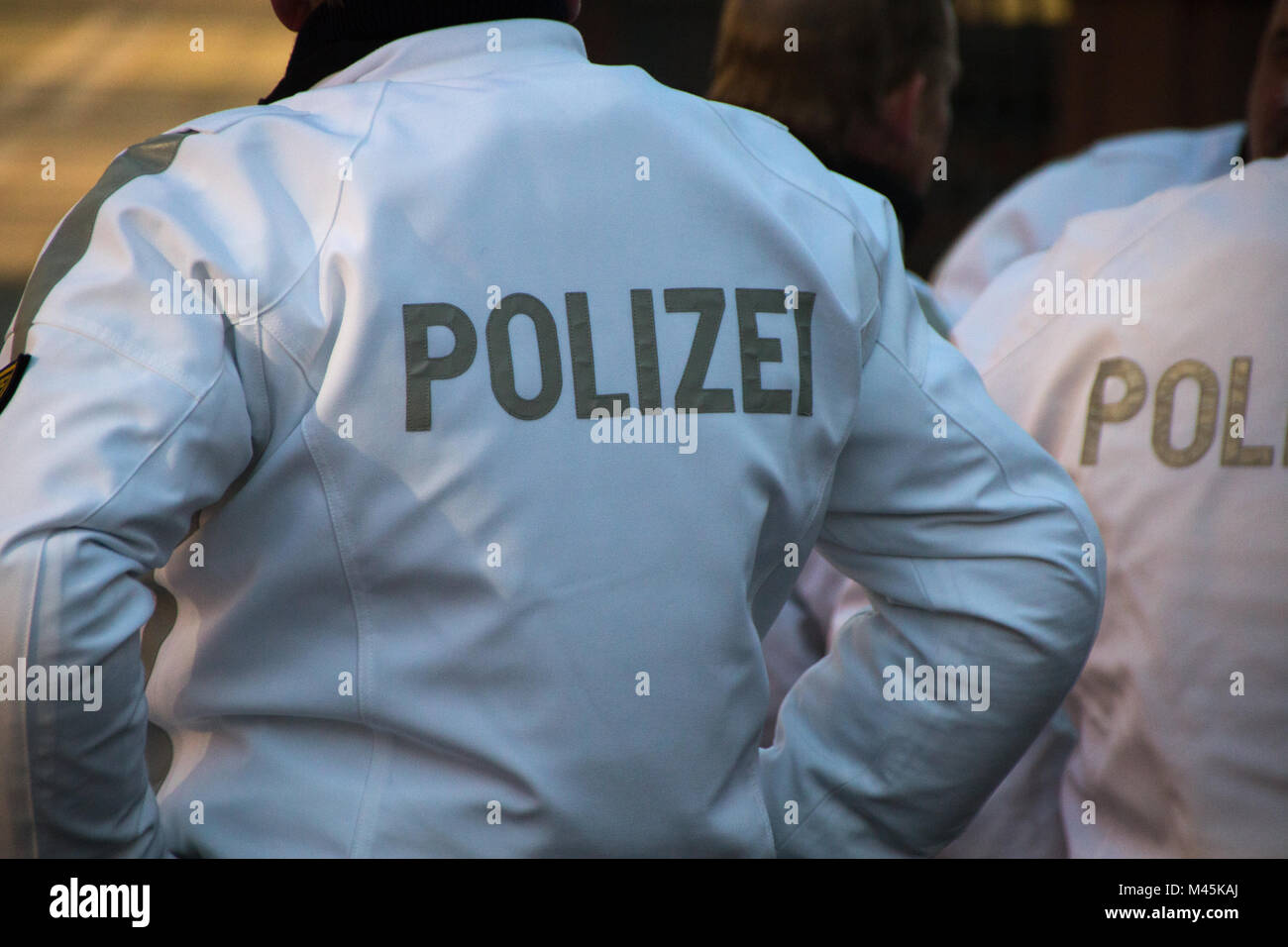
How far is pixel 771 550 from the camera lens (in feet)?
4.47

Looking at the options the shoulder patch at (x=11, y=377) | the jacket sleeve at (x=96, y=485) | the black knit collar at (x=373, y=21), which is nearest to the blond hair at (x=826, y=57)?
the black knit collar at (x=373, y=21)

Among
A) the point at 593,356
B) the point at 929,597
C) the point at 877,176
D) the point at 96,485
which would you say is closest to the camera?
the point at 96,485

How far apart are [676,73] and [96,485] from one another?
3172mm

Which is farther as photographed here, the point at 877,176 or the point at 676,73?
the point at 676,73

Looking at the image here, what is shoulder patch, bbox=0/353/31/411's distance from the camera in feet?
3.51

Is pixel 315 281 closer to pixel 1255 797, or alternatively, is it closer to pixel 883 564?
pixel 883 564

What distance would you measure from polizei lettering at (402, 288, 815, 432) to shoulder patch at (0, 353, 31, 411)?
29cm

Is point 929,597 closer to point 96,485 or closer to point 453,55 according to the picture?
point 453,55

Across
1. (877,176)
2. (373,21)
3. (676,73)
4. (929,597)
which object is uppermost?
(676,73)

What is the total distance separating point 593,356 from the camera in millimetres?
1229

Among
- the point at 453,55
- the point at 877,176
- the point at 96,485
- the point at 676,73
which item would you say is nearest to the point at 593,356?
the point at 453,55

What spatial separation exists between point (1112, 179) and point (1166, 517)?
1.70 m

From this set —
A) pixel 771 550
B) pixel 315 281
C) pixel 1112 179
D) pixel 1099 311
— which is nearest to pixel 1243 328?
pixel 1099 311

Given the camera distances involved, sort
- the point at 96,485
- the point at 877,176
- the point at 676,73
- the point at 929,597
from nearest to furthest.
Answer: the point at 96,485 → the point at 929,597 → the point at 877,176 → the point at 676,73
